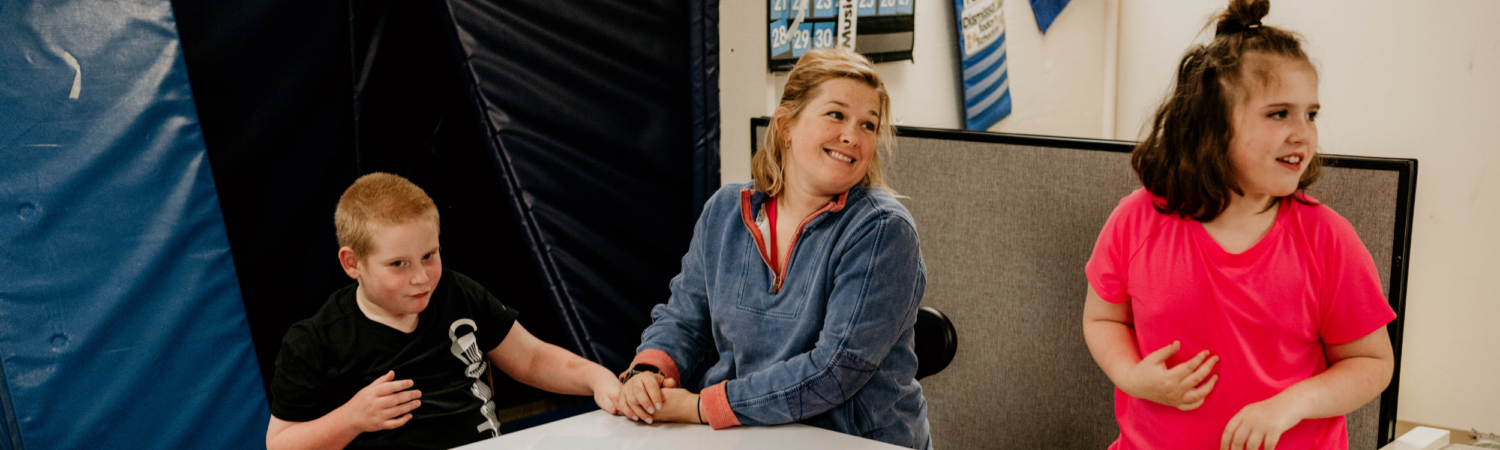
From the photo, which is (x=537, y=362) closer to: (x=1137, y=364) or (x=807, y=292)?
(x=807, y=292)

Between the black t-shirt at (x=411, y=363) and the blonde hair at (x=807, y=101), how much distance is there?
0.53 meters

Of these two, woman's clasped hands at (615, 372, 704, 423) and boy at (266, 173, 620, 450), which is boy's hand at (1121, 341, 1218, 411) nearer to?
woman's clasped hands at (615, 372, 704, 423)

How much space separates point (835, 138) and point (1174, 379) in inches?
21.8

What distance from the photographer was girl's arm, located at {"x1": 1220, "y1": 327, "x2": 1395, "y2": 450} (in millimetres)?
1086

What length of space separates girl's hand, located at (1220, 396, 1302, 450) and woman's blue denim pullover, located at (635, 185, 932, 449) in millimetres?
416

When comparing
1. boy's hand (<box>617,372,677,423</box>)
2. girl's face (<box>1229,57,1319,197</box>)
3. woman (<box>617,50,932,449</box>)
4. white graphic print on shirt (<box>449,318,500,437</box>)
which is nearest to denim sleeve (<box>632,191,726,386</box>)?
woman (<box>617,50,932,449</box>)

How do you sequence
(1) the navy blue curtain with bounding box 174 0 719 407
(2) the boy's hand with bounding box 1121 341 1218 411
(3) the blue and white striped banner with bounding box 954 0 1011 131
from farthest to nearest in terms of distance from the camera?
(3) the blue and white striped banner with bounding box 954 0 1011 131
(1) the navy blue curtain with bounding box 174 0 719 407
(2) the boy's hand with bounding box 1121 341 1218 411

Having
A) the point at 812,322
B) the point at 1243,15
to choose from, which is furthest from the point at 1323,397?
the point at 812,322

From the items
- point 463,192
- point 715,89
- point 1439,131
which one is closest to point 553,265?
point 463,192

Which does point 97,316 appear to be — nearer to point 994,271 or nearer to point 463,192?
point 463,192

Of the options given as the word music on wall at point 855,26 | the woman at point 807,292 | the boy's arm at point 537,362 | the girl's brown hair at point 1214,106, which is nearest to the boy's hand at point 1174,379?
the girl's brown hair at point 1214,106

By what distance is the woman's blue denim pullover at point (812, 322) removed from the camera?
120 cm

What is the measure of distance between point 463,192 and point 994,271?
1396 mm

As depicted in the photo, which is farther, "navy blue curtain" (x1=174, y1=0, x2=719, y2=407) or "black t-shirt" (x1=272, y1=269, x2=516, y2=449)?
"navy blue curtain" (x1=174, y1=0, x2=719, y2=407)
